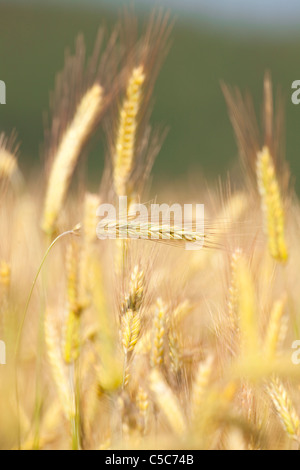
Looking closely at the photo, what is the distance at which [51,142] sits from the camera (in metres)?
0.94

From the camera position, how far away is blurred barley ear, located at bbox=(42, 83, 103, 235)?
876 mm

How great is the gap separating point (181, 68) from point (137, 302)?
1020cm

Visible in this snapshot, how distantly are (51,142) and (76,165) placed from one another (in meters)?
0.07

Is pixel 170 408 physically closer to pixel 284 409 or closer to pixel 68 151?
pixel 284 409

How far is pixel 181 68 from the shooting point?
34.4 feet

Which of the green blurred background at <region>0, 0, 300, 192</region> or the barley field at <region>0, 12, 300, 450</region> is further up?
the green blurred background at <region>0, 0, 300, 192</region>

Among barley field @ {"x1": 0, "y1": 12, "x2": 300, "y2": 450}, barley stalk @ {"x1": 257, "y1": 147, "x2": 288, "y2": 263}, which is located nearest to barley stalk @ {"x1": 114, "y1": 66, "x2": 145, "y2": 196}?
barley field @ {"x1": 0, "y1": 12, "x2": 300, "y2": 450}

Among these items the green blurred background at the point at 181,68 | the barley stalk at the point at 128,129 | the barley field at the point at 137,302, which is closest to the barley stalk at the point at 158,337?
the barley field at the point at 137,302

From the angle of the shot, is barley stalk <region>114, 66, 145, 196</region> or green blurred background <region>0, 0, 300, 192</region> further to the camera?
green blurred background <region>0, 0, 300, 192</region>

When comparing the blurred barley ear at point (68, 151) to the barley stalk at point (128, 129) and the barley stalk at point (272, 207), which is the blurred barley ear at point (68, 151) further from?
the barley stalk at point (272, 207)

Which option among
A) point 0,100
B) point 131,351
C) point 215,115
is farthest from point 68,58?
point 215,115

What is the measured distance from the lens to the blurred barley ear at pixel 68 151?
0.88 meters
